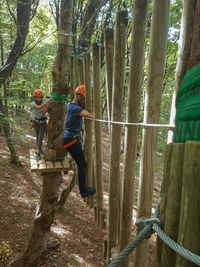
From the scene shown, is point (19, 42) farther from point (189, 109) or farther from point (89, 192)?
point (189, 109)

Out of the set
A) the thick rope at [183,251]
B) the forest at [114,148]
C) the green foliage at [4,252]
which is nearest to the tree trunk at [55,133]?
the forest at [114,148]

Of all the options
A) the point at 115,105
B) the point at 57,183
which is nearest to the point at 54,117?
the point at 57,183

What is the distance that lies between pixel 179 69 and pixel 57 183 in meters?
3.26

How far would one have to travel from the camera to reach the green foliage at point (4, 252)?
4336 millimetres

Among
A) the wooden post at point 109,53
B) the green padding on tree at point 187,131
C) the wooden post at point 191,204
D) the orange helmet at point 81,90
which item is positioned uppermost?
the wooden post at point 109,53

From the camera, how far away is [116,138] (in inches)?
80.3

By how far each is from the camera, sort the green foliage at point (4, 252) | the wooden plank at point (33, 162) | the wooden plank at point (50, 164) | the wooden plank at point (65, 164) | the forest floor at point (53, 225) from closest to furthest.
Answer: the wooden plank at point (33, 162) < the wooden plank at point (50, 164) < the wooden plank at point (65, 164) < the green foliage at point (4, 252) < the forest floor at point (53, 225)

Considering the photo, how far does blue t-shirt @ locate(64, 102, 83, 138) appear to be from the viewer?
289 centimetres

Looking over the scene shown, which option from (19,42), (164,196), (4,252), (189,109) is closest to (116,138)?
(164,196)

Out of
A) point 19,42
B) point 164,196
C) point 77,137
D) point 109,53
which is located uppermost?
point 19,42

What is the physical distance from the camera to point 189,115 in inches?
30.1

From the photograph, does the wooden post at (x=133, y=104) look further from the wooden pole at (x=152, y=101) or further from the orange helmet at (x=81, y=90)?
the orange helmet at (x=81, y=90)

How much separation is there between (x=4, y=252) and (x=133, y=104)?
15.7 ft

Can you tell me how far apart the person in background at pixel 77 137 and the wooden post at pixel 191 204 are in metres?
2.32
